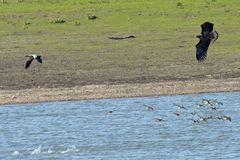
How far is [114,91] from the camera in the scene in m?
22.1

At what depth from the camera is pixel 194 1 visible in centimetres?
3319

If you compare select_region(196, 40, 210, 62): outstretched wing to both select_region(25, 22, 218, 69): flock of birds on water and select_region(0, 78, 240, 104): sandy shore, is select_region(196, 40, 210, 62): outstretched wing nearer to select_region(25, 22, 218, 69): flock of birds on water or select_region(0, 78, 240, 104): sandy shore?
select_region(25, 22, 218, 69): flock of birds on water

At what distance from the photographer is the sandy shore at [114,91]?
71.9 ft

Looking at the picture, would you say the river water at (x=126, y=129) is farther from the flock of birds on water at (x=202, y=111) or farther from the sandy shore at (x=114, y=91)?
the sandy shore at (x=114, y=91)

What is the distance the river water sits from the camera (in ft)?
57.0

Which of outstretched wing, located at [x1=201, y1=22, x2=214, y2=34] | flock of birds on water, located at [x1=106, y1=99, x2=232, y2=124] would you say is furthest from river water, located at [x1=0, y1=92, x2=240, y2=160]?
outstretched wing, located at [x1=201, y1=22, x2=214, y2=34]

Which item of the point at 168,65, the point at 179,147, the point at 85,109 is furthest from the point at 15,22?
the point at 179,147

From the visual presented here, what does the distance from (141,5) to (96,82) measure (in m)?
9.84

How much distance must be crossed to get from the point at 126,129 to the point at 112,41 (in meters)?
7.45

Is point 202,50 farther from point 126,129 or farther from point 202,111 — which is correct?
point 202,111

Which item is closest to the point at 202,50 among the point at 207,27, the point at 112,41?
the point at 207,27

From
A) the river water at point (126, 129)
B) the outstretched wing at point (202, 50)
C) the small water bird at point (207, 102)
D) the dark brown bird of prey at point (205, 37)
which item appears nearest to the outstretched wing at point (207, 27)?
the dark brown bird of prey at point (205, 37)

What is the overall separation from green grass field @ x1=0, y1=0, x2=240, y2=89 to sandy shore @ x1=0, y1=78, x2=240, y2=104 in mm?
329

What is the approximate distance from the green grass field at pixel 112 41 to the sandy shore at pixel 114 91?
33cm
